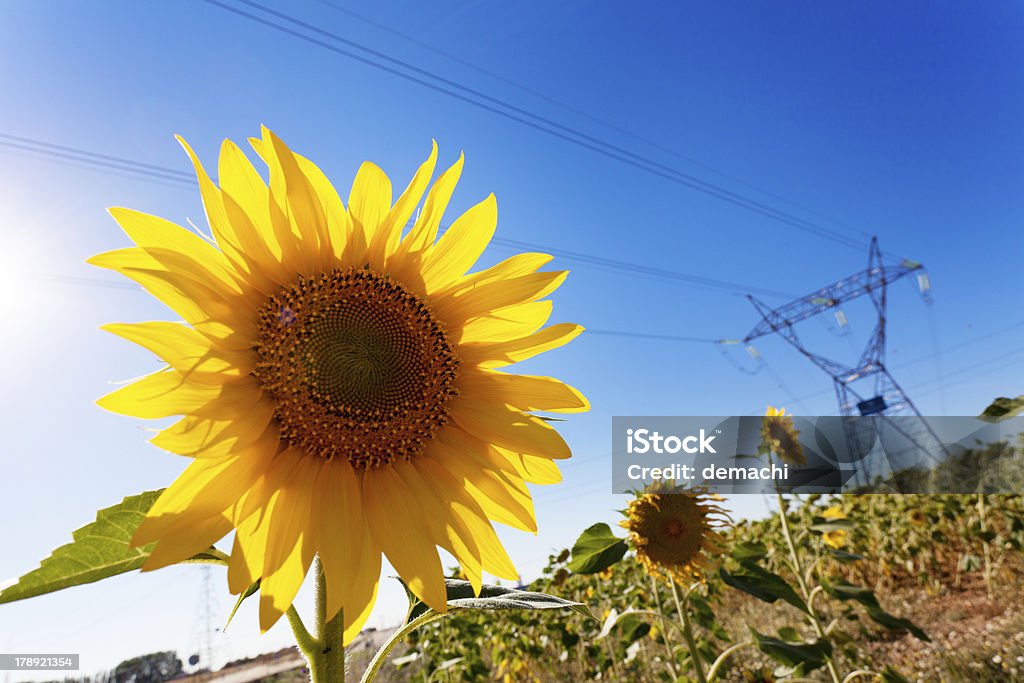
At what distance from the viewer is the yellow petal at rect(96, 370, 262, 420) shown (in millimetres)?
681

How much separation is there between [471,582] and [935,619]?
659cm

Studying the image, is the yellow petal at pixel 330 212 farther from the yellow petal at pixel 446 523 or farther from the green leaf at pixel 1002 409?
the green leaf at pixel 1002 409

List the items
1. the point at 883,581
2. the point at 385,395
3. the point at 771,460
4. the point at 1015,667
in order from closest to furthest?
the point at 385,395 → the point at 771,460 → the point at 1015,667 → the point at 883,581

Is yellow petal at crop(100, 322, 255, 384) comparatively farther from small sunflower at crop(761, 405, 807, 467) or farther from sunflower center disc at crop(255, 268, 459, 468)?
small sunflower at crop(761, 405, 807, 467)

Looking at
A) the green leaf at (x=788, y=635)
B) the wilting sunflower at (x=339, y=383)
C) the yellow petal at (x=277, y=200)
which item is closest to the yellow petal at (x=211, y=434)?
the wilting sunflower at (x=339, y=383)

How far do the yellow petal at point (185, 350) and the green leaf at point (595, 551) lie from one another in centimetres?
167

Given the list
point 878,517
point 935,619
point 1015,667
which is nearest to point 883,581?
point 878,517

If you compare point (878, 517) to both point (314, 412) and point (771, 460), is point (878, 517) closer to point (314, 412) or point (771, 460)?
point (771, 460)

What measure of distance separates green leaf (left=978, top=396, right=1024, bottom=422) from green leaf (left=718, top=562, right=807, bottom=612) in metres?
0.76

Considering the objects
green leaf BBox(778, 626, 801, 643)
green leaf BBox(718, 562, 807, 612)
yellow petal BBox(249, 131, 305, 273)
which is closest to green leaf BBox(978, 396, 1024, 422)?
green leaf BBox(718, 562, 807, 612)

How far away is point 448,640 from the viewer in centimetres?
500

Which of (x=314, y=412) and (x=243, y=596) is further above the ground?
(x=314, y=412)

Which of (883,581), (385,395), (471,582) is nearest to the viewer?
(471,582)

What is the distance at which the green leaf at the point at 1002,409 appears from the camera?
4.68 feet
